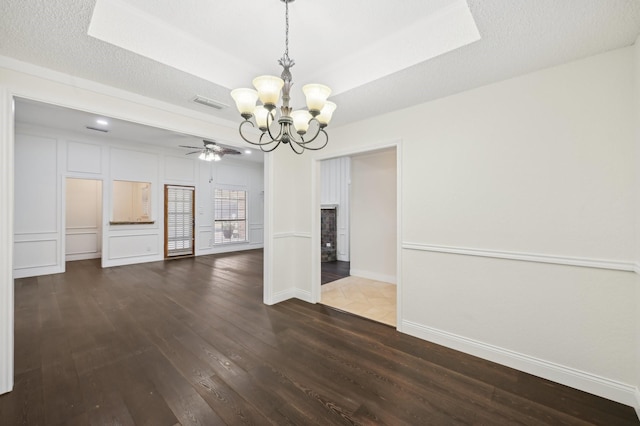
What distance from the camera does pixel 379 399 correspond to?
184 cm

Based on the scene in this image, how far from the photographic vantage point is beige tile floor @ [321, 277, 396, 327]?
11.2 ft

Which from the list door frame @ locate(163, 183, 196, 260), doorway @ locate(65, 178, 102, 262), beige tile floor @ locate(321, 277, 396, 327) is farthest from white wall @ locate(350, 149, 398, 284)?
doorway @ locate(65, 178, 102, 262)

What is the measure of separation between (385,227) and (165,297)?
4.10 m

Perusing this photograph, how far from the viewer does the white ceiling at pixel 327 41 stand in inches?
63.2

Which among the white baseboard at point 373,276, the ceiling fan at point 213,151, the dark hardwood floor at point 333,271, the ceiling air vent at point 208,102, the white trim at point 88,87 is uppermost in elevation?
the ceiling fan at point 213,151

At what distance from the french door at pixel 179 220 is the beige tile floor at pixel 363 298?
5.01 meters

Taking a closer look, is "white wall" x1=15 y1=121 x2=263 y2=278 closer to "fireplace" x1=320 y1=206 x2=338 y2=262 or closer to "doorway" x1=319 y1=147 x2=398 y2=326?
"fireplace" x1=320 y1=206 x2=338 y2=262

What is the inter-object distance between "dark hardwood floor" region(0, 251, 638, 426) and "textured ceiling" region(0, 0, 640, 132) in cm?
260

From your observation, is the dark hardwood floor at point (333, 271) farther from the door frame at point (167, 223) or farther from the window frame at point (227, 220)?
the door frame at point (167, 223)

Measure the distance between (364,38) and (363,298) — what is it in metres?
3.45

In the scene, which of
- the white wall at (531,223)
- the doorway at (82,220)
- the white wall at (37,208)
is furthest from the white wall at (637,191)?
the doorway at (82,220)

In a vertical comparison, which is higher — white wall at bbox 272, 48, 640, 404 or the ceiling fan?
the ceiling fan

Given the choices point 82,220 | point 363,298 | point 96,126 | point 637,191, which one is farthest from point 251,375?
point 82,220

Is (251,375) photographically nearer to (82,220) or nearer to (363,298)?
(363,298)
